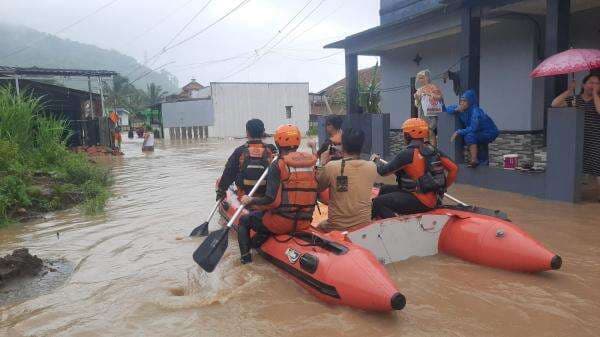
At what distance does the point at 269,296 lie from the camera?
14.2ft

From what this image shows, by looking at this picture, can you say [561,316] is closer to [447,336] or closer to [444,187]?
[447,336]

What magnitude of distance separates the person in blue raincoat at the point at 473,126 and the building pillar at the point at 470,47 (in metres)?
0.44

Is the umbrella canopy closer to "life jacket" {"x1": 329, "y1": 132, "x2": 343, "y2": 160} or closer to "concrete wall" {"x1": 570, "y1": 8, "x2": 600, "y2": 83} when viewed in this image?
"concrete wall" {"x1": 570, "y1": 8, "x2": 600, "y2": 83}

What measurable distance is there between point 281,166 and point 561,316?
2.49 metres

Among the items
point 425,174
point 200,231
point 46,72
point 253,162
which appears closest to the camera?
point 425,174

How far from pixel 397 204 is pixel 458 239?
693 millimetres

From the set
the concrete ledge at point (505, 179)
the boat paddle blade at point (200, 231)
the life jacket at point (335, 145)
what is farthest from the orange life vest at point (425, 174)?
the concrete ledge at point (505, 179)

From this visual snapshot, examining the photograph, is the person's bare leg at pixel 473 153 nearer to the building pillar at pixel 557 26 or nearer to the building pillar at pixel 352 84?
the building pillar at pixel 557 26

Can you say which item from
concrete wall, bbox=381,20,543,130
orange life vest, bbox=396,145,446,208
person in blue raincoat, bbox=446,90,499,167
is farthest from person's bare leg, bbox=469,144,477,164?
orange life vest, bbox=396,145,446,208

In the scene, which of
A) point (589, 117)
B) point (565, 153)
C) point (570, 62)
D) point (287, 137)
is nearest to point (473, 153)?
point (565, 153)

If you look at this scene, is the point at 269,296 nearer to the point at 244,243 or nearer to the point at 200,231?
the point at 244,243

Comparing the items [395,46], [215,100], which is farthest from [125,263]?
[215,100]

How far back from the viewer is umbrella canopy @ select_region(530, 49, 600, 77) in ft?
21.8

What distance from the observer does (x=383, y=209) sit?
5258mm
